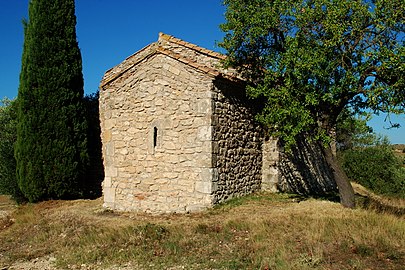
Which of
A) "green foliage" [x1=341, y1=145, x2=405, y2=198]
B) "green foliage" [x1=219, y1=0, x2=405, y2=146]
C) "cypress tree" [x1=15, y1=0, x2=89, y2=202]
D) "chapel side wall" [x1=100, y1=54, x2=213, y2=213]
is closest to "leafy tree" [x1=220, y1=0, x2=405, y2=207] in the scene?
"green foliage" [x1=219, y1=0, x2=405, y2=146]

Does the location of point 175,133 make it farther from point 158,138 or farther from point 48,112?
point 48,112

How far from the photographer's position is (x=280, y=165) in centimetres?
1305

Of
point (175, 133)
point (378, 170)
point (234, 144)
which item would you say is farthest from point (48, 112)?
point (378, 170)

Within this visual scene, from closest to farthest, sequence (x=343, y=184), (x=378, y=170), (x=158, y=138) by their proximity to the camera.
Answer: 1. (x=343, y=184)
2. (x=158, y=138)
3. (x=378, y=170)

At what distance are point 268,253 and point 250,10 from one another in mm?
6322

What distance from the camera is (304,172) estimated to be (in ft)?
48.4

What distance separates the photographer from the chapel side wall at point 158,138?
422 inches

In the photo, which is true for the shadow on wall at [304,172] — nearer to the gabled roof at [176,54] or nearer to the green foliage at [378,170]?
the green foliage at [378,170]

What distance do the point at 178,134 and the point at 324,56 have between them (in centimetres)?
458

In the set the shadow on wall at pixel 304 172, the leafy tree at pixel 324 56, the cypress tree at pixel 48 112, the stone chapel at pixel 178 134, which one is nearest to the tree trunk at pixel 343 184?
the leafy tree at pixel 324 56

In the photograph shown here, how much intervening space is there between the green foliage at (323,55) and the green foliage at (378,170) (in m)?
10.4

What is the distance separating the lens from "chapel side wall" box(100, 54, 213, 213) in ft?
35.1

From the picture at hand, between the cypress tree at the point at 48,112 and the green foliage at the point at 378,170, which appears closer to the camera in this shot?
the cypress tree at the point at 48,112

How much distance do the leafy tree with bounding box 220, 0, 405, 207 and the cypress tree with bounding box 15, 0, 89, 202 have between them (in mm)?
6660
